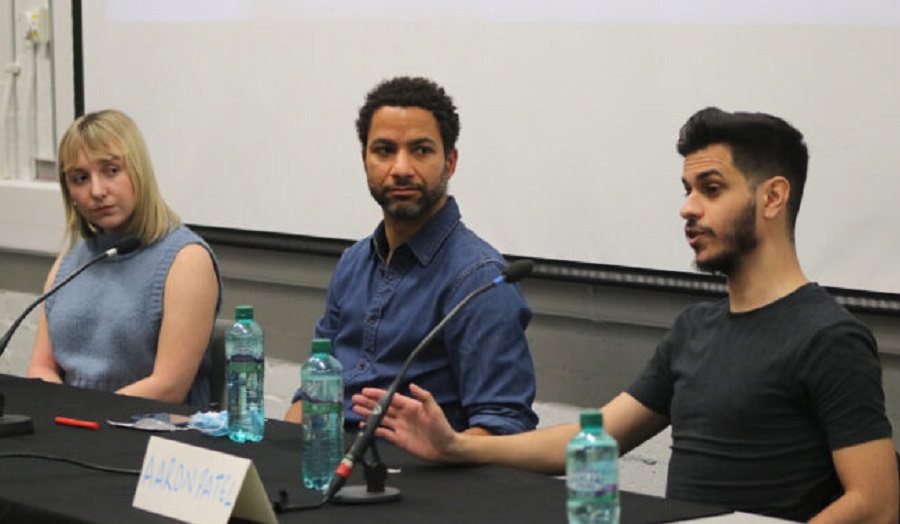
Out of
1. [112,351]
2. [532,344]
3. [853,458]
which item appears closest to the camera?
[853,458]

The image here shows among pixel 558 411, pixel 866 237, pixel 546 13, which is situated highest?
pixel 546 13

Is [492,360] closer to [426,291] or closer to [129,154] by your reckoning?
[426,291]

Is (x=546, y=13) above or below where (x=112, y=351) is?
above

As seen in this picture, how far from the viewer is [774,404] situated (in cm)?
228

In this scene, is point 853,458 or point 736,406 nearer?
point 853,458

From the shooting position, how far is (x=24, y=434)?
2561 millimetres

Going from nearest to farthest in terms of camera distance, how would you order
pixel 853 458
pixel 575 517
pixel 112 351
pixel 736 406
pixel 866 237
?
pixel 575 517
pixel 853 458
pixel 736 406
pixel 866 237
pixel 112 351

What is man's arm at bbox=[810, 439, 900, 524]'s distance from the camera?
211 centimetres

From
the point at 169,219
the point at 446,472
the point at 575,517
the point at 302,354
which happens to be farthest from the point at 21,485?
the point at 302,354

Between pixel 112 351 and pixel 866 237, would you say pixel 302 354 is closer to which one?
pixel 112 351

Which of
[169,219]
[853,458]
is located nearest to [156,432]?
[169,219]

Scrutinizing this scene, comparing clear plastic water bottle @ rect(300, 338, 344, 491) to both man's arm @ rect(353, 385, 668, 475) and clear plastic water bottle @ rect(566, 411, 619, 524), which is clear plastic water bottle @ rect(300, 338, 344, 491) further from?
clear plastic water bottle @ rect(566, 411, 619, 524)

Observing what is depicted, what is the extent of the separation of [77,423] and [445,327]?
0.67 m

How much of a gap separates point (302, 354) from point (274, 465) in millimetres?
1822
